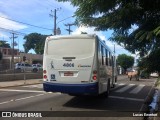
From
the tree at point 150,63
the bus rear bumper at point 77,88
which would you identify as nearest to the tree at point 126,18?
the tree at point 150,63

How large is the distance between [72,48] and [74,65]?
2.54ft

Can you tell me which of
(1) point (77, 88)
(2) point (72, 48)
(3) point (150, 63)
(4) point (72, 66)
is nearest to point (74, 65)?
(4) point (72, 66)

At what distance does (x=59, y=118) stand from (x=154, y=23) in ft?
18.9

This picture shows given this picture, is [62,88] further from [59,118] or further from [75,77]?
[59,118]

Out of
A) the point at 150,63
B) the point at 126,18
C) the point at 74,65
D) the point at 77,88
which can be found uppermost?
the point at 126,18

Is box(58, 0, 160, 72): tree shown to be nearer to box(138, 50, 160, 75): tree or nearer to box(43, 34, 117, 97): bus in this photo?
box(138, 50, 160, 75): tree

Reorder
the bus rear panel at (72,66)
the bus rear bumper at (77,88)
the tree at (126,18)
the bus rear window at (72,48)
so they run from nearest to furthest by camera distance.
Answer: the tree at (126,18) → the bus rear bumper at (77,88) → the bus rear panel at (72,66) → the bus rear window at (72,48)

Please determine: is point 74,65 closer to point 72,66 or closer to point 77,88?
point 72,66

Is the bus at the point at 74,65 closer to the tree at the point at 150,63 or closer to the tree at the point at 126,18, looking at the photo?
the tree at the point at 150,63

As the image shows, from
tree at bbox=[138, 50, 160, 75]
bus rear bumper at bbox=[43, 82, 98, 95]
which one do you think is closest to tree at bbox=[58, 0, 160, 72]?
tree at bbox=[138, 50, 160, 75]

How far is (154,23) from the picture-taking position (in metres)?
5.73

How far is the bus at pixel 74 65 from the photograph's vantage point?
13.3 metres

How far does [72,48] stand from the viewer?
1376 cm

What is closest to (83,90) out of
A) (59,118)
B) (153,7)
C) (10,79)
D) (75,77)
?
(75,77)
